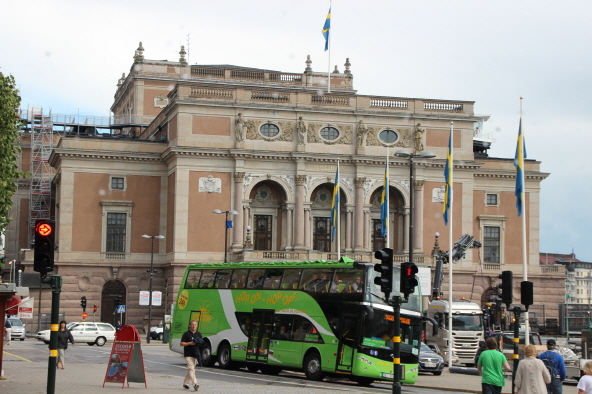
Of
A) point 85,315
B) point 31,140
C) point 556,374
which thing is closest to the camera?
point 556,374

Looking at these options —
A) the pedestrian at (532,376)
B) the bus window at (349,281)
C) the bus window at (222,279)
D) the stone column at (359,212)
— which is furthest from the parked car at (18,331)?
the pedestrian at (532,376)

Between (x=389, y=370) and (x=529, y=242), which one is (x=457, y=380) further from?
(x=529, y=242)

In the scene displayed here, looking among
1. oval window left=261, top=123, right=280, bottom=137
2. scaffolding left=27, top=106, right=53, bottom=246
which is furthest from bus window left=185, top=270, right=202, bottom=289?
scaffolding left=27, top=106, right=53, bottom=246

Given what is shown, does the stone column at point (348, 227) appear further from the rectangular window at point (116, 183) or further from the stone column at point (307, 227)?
the rectangular window at point (116, 183)

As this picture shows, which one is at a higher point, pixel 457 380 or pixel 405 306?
pixel 405 306

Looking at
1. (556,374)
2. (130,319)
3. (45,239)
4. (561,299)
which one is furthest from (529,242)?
(45,239)

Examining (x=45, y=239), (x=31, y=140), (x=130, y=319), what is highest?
(x=31, y=140)

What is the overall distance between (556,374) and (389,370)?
30.2 ft

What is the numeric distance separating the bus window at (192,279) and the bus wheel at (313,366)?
7.07 meters

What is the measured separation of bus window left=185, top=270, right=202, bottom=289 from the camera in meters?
38.8

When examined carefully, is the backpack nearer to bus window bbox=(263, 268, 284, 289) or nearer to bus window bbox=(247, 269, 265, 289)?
bus window bbox=(263, 268, 284, 289)

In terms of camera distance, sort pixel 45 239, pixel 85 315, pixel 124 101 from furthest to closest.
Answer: pixel 124 101 < pixel 85 315 < pixel 45 239

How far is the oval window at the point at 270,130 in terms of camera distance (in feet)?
240

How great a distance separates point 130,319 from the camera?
241ft
